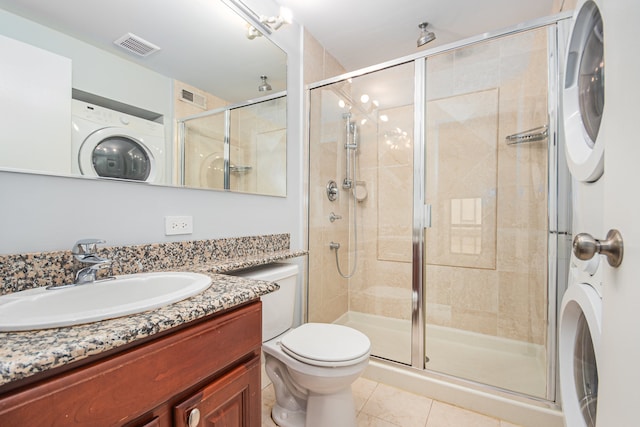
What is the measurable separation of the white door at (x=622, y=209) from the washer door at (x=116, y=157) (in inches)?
52.8

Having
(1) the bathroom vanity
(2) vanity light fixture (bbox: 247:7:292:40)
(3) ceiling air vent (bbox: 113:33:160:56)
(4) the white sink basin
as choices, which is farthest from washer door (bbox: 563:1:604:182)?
(3) ceiling air vent (bbox: 113:33:160:56)

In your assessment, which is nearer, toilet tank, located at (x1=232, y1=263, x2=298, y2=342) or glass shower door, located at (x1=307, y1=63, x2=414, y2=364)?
toilet tank, located at (x1=232, y1=263, x2=298, y2=342)

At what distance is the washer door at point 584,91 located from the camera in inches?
31.5

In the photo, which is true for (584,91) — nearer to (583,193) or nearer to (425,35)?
(583,193)

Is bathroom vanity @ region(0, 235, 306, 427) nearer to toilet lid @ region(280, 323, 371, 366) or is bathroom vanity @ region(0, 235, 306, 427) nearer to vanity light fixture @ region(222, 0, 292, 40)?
toilet lid @ region(280, 323, 371, 366)

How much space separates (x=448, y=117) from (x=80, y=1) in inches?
82.0

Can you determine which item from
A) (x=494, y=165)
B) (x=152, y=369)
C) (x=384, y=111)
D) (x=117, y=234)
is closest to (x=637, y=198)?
(x=152, y=369)

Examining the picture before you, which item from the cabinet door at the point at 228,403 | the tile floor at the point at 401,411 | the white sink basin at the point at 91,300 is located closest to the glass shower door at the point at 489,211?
the tile floor at the point at 401,411

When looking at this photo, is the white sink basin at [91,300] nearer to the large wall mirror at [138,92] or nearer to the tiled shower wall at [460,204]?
the large wall mirror at [138,92]

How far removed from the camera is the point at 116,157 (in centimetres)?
103

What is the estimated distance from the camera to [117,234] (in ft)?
3.30

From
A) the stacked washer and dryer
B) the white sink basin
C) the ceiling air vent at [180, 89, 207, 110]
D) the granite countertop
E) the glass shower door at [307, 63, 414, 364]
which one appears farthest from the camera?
the glass shower door at [307, 63, 414, 364]

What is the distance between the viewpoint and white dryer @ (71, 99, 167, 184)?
94 cm

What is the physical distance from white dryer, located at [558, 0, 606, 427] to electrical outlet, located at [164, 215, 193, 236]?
1.38 meters
